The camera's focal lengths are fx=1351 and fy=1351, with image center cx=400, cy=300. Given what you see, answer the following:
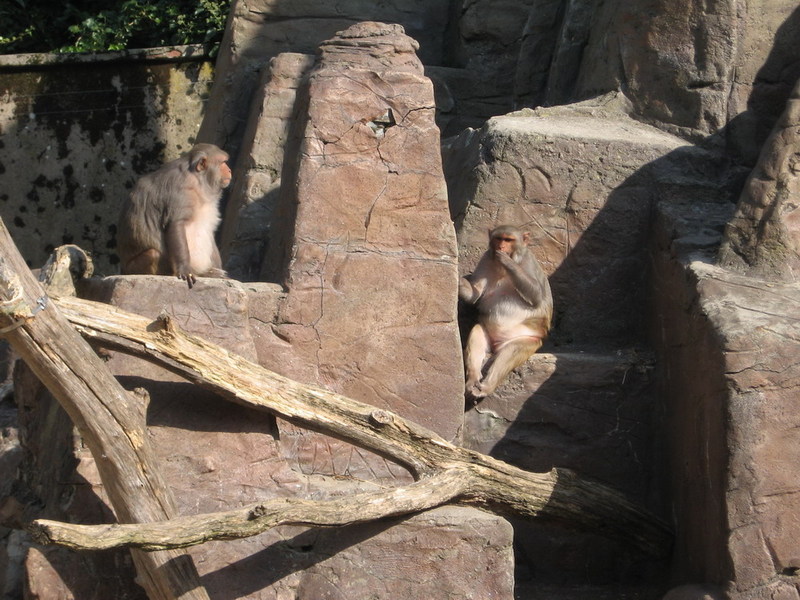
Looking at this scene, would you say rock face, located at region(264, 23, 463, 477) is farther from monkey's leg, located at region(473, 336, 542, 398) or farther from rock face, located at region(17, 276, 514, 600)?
monkey's leg, located at region(473, 336, 542, 398)

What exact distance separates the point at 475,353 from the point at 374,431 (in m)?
1.65

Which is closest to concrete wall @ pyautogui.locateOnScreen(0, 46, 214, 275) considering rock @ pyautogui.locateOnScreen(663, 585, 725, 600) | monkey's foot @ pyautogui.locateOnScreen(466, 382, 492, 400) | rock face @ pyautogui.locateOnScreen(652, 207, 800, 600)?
monkey's foot @ pyautogui.locateOnScreen(466, 382, 492, 400)

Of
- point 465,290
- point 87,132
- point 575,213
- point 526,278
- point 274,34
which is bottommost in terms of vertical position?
point 87,132

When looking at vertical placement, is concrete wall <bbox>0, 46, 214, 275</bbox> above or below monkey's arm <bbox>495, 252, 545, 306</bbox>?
below

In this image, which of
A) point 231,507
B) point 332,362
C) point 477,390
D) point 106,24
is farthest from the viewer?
point 106,24

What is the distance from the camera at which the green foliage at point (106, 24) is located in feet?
42.4

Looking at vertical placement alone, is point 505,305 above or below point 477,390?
above

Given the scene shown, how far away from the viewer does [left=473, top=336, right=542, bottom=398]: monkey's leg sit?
806cm

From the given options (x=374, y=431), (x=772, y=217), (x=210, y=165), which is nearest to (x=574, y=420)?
(x=772, y=217)

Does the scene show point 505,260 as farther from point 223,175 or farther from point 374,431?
point 374,431

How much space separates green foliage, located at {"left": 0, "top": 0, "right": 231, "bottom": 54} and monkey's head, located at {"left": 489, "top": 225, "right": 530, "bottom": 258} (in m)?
5.33

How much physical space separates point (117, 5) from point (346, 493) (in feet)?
26.6

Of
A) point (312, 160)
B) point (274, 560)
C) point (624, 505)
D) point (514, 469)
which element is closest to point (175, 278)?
point (312, 160)

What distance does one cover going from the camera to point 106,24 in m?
13.2
